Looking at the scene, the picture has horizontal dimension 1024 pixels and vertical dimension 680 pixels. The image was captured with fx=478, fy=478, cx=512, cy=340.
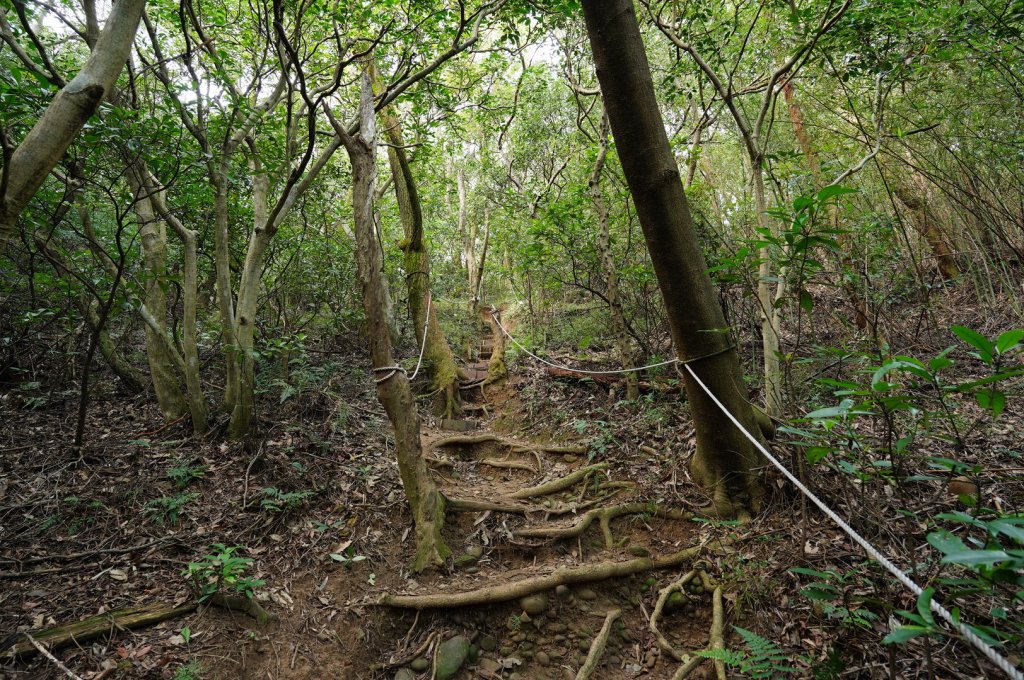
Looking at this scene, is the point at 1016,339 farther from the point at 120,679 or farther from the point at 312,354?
the point at 312,354

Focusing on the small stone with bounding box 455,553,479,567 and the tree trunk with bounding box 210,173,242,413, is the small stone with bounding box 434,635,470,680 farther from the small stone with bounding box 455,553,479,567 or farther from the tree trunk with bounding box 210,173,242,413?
the tree trunk with bounding box 210,173,242,413

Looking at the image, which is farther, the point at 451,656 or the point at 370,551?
the point at 370,551

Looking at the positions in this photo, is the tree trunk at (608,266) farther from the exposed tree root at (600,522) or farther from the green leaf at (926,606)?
the green leaf at (926,606)

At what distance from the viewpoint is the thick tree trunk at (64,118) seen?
5.66 ft

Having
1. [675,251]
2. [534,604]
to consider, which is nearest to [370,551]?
[534,604]

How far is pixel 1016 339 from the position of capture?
1.10m

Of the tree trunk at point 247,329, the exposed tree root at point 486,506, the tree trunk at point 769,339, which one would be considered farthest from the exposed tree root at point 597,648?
the tree trunk at point 247,329

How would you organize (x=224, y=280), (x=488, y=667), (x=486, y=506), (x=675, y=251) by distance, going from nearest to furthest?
(x=488, y=667) < (x=675, y=251) < (x=486, y=506) < (x=224, y=280)

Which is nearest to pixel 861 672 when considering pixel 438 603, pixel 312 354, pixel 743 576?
pixel 743 576

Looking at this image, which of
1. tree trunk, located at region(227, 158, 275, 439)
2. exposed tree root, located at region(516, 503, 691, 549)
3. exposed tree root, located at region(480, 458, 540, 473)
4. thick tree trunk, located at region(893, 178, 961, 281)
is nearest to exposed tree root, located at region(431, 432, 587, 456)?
exposed tree root, located at region(480, 458, 540, 473)

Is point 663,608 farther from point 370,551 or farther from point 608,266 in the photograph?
point 608,266

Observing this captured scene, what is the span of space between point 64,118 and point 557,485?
4373mm

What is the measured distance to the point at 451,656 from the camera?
127 inches

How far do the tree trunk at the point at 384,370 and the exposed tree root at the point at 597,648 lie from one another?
1.35 m
